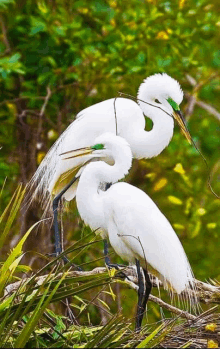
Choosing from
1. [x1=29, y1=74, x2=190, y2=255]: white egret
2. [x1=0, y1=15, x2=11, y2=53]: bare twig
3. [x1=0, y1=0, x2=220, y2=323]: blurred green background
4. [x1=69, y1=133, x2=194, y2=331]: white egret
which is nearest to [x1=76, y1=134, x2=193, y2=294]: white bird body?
[x1=69, y1=133, x2=194, y2=331]: white egret

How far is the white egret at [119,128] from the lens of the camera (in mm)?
4148

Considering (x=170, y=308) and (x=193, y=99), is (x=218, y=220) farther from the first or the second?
(x=170, y=308)

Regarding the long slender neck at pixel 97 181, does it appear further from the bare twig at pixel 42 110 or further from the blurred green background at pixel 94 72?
the bare twig at pixel 42 110

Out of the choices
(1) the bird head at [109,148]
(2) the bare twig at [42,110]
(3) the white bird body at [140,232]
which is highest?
(1) the bird head at [109,148]

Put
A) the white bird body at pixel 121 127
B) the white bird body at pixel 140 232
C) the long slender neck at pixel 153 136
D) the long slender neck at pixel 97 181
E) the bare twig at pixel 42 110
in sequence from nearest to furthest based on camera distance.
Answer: the white bird body at pixel 140 232
the long slender neck at pixel 97 181
the white bird body at pixel 121 127
the long slender neck at pixel 153 136
the bare twig at pixel 42 110

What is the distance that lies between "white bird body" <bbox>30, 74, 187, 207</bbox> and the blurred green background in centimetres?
68

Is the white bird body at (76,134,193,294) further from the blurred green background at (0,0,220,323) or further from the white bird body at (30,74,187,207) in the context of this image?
the blurred green background at (0,0,220,323)

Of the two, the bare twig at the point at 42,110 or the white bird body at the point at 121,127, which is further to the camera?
the bare twig at the point at 42,110

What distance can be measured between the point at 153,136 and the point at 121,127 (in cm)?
17

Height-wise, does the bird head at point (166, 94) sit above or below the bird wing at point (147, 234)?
above

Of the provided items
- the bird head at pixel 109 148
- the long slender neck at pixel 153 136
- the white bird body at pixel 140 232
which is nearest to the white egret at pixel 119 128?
the long slender neck at pixel 153 136

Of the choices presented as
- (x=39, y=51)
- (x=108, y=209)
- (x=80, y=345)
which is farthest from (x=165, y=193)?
(x=80, y=345)

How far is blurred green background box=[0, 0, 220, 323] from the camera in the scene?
521cm

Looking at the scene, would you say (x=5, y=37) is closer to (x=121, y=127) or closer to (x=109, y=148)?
(x=121, y=127)
